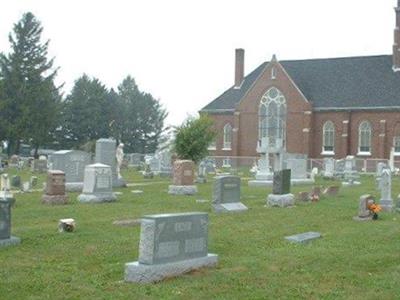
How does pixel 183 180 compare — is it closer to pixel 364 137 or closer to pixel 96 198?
pixel 96 198

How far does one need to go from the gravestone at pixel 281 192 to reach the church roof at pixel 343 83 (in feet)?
113

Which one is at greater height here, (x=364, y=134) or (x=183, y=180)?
(x=364, y=134)

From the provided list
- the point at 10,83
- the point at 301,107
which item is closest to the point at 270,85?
the point at 301,107

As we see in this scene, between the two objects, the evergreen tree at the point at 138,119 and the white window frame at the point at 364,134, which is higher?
the evergreen tree at the point at 138,119

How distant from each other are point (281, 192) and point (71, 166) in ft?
29.8

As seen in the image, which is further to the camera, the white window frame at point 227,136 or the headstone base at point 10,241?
the white window frame at point 227,136

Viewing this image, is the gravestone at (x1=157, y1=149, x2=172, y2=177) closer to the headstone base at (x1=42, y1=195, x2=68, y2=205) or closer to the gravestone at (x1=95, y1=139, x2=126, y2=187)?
the gravestone at (x1=95, y1=139, x2=126, y2=187)

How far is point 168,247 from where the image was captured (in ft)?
29.6

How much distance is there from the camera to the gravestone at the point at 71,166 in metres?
25.0

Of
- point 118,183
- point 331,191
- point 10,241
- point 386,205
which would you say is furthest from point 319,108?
point 10,241

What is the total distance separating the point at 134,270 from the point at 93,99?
70444mm

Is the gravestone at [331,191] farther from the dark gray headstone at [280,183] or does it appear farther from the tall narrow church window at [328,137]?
the tall narrow church window at [328,137]

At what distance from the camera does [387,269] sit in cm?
1005

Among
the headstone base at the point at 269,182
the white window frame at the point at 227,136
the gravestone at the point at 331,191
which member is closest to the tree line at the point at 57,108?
the white window frame at the point at 227,136
